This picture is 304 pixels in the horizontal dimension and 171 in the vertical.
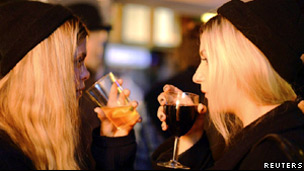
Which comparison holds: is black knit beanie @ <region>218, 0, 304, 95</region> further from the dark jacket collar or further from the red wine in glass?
the red wine in glass

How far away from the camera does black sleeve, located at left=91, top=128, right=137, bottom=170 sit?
1435 millimetres

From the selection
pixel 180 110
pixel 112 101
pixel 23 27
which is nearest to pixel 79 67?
pixel 112 101

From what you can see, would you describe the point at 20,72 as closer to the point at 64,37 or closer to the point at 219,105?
the point at 64,37

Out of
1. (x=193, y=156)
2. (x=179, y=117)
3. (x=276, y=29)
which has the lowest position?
(x=193, y=156)

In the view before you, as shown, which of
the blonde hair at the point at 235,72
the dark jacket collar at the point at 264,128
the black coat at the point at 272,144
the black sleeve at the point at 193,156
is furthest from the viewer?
the black sleeve at the point at 193,156

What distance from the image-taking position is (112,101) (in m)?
1.41

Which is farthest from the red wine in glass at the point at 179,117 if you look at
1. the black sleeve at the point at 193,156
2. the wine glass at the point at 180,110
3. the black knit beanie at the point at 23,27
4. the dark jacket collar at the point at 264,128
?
the black knit beanie at the point at 23,27

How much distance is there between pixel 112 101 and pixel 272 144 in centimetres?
66

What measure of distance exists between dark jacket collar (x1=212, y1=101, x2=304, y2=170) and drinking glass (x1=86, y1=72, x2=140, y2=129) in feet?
1.48

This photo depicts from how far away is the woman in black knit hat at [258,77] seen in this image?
3.40 feet

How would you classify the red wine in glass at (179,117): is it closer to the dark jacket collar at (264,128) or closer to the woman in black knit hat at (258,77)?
the woman in black knit hat at (258,77)

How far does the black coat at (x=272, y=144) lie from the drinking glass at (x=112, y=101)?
1.47ft

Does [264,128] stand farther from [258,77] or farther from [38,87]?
[38,87]

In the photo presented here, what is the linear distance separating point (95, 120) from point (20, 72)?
524 millimetres
